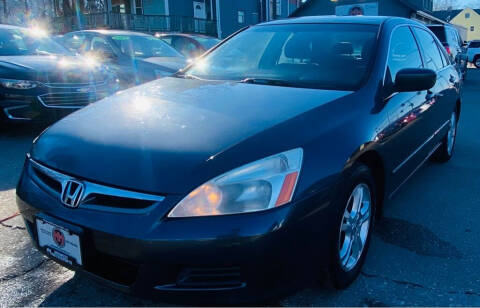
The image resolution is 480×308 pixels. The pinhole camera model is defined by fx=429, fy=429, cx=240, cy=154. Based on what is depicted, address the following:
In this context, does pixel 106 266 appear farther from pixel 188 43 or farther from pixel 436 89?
pixel 188 43

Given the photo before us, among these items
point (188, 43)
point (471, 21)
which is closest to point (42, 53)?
point (188, 43)

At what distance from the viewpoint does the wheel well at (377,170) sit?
98.0 inches

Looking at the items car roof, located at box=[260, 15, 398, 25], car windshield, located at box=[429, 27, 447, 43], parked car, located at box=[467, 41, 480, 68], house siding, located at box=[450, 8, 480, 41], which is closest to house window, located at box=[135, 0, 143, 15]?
car windshield, located at box=[429, 27, 447, 43]

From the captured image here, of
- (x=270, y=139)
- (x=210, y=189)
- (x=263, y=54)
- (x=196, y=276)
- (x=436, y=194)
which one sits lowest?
(x=436, y=194)

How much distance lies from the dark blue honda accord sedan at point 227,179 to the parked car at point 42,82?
3113mm

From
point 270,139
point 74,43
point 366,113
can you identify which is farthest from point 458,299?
point 74,43

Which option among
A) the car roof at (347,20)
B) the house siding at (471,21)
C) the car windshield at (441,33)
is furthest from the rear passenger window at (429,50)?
the house siding at (471,21)

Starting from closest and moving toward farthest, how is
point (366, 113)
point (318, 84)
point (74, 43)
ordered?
point (366, 113) → point (318, 84) → point (74, 43)

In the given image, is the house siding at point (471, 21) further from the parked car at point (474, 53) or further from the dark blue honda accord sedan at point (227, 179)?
the dark blue honda accord sedan at point (227, 179)

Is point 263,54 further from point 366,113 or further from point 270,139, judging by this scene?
point 270,139

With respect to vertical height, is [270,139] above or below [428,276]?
above

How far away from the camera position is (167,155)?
78.7 inches

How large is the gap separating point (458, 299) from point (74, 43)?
865 centimetres

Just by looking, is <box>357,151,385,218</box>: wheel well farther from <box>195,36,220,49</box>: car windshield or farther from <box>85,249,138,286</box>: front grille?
<box>195,36,220,49</box>: car windshield
